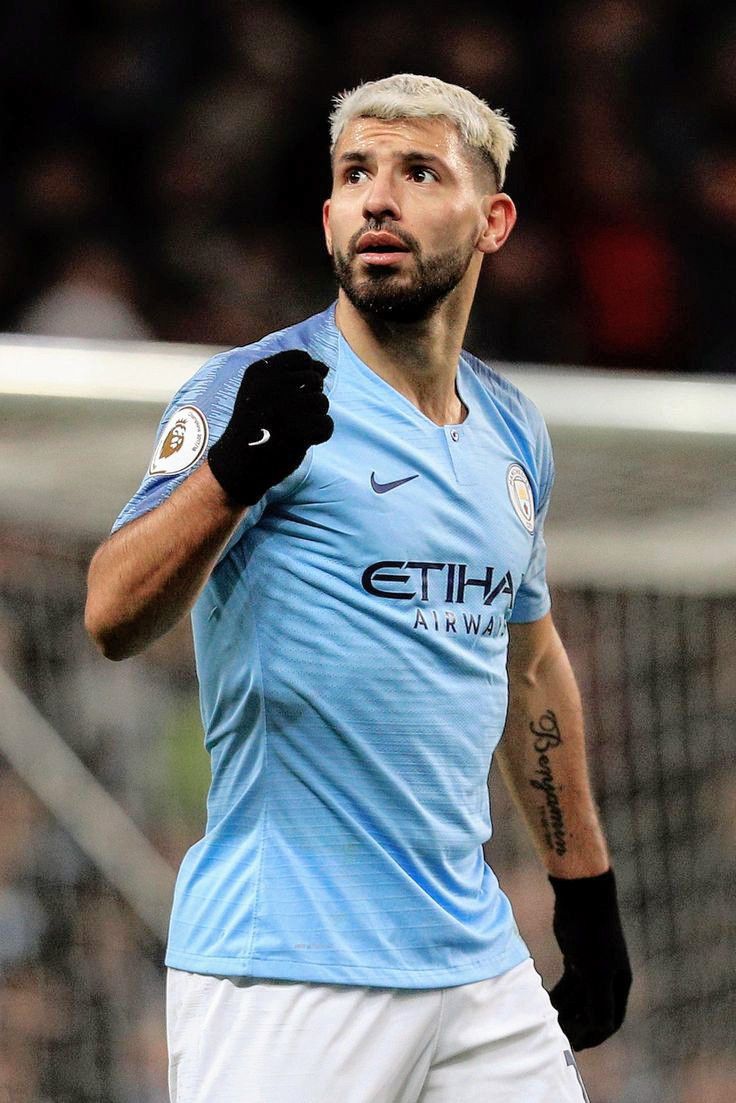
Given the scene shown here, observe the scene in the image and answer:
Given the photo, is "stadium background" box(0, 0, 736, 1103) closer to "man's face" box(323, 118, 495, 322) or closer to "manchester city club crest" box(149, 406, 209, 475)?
"man's face" box(323, 118, 495, 322)

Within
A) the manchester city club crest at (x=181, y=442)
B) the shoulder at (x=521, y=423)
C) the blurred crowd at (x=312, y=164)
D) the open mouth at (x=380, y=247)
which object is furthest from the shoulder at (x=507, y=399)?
the blurred crowd at (x=312, y=164)

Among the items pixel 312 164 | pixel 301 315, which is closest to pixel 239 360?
pixel 301 315

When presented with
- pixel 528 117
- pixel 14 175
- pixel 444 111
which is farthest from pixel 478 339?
pixel 444 111

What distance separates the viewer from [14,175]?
531 centimetres

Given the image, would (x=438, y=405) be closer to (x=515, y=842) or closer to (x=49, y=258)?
(x=515, y=842)

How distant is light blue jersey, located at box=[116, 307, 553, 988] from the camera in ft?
5.57

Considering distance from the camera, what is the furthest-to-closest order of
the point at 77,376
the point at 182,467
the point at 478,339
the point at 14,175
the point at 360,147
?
the point at 14,175 < the point at 478,339 < the point at 77,376 < the point at 360,147 < the point at 182,467

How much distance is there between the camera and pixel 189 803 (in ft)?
11.9

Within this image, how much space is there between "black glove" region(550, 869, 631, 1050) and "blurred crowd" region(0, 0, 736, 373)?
9.35 feet

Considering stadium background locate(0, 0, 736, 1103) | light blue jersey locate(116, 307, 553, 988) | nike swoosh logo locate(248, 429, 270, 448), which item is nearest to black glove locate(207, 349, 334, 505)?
nike swoosh logo locate(248, 429, 270, 448)

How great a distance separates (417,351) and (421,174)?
0.22 meters

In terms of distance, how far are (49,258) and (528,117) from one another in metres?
1.70

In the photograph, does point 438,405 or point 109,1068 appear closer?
point 438,405

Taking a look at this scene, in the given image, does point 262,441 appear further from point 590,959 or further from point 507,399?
point 590,959
